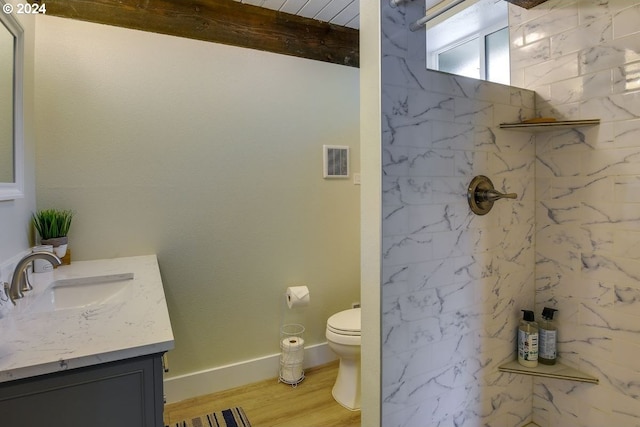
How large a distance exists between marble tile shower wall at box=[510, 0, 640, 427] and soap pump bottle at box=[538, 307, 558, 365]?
0.05 meters

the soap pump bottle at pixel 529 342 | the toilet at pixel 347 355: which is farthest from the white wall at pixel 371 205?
the soap pump bottle at pixel 529 342

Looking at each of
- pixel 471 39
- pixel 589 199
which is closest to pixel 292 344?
pixel 589 199

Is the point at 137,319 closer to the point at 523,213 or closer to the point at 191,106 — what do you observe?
the point at 191,106

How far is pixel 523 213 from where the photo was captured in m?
1.62

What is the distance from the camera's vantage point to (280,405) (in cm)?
206

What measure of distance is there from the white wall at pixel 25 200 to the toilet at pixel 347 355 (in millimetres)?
1591

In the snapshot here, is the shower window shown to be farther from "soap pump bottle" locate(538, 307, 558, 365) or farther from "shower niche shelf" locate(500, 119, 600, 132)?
"soap pump bottle" locate(538, 307, 558, 365)

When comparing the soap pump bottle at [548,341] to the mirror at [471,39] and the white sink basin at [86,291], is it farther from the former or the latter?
the white sink basin at [86,291]

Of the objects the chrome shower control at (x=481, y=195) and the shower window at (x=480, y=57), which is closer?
the chrome shower control at (x=481, y=195)

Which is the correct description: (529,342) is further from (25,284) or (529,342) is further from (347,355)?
(25,284)

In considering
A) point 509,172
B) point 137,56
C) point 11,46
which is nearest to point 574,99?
point 509,172

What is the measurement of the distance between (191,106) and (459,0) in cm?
156

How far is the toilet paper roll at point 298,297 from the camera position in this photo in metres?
2.30

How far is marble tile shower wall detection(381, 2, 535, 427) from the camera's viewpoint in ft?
4.21
